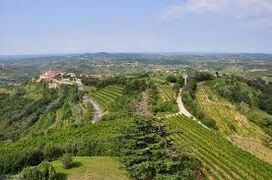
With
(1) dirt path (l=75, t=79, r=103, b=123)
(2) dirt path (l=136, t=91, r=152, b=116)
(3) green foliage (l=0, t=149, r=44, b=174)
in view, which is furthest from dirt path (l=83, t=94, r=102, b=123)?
(3) green foliage (l=0, t=149, r=44, b=174)

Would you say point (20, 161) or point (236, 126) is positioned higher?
point (20, 161)

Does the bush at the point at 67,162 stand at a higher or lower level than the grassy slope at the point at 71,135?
higher

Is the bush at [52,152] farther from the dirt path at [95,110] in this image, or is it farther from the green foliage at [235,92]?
the green foliage at [235,92]

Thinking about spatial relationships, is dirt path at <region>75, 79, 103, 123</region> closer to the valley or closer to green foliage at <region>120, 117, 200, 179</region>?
the valley

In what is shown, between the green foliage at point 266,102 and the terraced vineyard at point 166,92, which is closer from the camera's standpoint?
the terraced vineyard at point 166,92

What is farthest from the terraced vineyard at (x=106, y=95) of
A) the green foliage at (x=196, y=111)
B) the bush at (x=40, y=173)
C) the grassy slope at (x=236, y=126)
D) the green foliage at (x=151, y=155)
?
the bush at (x=40, y=173)

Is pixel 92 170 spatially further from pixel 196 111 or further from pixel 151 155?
pixel 196 111

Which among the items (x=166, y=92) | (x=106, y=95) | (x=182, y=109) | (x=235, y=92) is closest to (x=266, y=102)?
(x=235, y=92)

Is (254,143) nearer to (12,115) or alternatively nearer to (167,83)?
(167,83)
